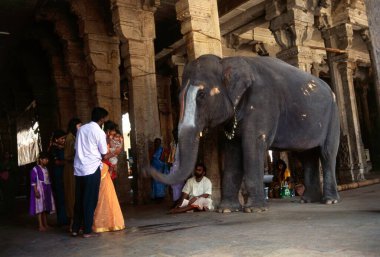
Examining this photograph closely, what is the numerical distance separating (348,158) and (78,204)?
9652mm

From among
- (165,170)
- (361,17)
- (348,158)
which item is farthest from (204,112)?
(361,17)

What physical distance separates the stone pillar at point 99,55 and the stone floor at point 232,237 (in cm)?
490

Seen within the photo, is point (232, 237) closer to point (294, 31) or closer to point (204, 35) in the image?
point (204, 35)

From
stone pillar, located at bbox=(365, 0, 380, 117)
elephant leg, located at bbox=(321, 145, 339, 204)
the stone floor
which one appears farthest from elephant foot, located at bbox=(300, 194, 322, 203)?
stone pillar, located at bbox=(365, 0, 380, 117)

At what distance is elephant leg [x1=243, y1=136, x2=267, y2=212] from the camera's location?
201 inches

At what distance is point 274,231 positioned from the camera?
3602 millimetres

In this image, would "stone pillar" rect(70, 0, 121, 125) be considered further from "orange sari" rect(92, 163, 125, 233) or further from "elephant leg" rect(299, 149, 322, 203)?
"elephant leg" rect(299, 149, 322, 203)

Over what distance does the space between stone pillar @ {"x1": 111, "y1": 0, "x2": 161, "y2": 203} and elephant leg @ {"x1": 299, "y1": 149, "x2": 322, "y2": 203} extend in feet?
11.0

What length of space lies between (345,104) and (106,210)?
32.9 ft

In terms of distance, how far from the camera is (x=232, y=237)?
3490 millimetres

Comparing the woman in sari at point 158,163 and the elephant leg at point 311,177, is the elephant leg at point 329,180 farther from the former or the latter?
the woman in sari at point 158,163

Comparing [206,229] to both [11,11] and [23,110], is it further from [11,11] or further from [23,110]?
[23,110]

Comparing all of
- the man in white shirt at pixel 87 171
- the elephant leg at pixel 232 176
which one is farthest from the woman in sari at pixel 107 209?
the elephant leg at pixel 232 176

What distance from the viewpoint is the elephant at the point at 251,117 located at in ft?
16.5
